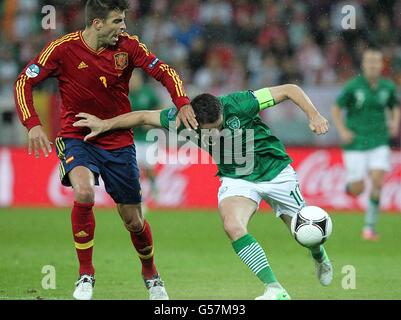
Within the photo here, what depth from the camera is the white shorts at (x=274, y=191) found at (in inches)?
295

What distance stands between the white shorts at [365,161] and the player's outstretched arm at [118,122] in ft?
20.1

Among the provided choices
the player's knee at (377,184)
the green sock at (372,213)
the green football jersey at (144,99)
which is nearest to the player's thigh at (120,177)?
the green sock at (372,213)

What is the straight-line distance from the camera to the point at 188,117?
7168 millimetres

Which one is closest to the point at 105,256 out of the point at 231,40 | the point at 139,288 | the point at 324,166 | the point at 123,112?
the point at 139,288

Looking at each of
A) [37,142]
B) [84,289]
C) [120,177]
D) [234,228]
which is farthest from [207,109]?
[84,289]

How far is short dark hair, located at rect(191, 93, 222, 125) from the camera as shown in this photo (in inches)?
280

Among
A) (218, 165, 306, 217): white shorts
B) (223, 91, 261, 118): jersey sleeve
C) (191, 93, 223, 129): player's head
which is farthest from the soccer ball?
(191, 93, 223, 129): player's head

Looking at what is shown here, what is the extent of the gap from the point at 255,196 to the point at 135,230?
1.06 meters

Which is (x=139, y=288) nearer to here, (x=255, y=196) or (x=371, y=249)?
(x=255, y=196)

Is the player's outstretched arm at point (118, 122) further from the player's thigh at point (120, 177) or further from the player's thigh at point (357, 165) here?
the player's thigh at point (357, 165)

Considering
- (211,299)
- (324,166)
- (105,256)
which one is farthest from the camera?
(324,166)

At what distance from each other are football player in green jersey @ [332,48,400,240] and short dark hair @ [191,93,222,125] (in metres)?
5.87
